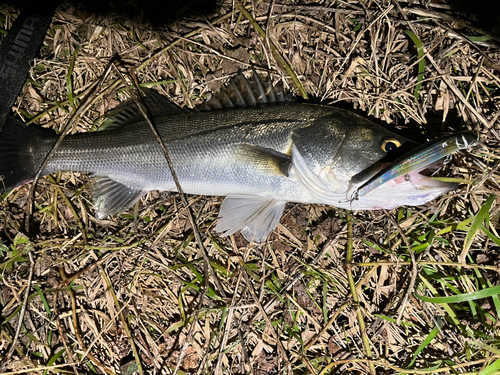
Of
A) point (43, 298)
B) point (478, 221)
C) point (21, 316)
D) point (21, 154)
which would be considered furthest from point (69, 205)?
point (478, 221)

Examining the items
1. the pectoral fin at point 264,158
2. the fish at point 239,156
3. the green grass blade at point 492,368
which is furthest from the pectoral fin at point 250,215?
the green grass blade at point 492,368

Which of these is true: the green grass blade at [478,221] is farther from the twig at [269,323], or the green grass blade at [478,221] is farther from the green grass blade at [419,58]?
the twig at [269,323]

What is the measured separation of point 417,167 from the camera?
2.53m

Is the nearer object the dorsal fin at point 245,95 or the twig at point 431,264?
the twig at point 431,264

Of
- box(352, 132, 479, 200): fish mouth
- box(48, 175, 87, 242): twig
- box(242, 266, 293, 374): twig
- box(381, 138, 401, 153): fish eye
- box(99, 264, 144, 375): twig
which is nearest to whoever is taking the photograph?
box(352, 132, 479, 200): fish mouth

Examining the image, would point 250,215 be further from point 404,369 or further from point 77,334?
point 77,334

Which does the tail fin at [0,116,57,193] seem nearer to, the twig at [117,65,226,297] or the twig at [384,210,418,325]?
the twig at [117,65,226,297]

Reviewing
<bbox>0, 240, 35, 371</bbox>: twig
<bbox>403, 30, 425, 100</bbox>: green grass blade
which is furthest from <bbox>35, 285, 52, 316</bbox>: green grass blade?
<bbox>403, 30, 425, 100</bbox>: green grass blade

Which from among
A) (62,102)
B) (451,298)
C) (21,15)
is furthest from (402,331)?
(21,15)

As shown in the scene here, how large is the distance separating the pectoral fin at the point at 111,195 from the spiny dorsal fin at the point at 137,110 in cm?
55

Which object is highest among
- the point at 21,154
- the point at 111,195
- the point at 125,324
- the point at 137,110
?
the point at 137,110

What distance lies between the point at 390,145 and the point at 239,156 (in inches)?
48.1

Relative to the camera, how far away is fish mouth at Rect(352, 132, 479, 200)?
2.41 metres

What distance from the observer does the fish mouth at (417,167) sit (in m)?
2.41
